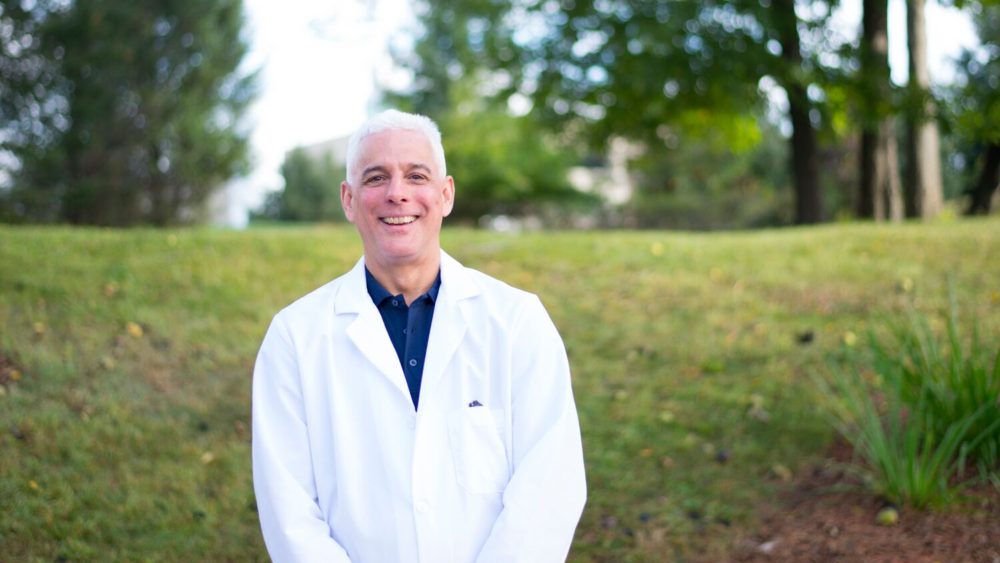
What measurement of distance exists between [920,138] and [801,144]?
1.81m

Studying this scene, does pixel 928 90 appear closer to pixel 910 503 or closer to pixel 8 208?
pixel 910 503

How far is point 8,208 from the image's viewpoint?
16.9m

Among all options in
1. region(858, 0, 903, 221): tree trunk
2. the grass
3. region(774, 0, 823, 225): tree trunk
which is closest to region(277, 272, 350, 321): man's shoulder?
the grass

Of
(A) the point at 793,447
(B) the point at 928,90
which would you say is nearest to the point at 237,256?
(A) the point at 793,447

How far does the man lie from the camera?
94.9 inches

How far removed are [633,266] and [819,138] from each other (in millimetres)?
7973

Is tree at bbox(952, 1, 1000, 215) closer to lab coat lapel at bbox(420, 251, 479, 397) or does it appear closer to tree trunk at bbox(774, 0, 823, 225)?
tree trunk at bbox(774, 0, 823, 225)

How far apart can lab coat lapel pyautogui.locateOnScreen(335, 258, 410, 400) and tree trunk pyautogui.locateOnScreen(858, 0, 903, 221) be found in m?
11.7

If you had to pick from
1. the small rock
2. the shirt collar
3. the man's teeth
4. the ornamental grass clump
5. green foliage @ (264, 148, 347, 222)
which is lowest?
the small rock

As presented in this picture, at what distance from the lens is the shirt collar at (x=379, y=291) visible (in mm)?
2646

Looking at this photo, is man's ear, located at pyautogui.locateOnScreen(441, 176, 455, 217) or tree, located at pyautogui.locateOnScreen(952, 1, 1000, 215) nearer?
man's ear, located at pyautogui.locateOnScreen(441, 176, 455, 217)

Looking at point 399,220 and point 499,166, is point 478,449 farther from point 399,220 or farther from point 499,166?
point 499,166

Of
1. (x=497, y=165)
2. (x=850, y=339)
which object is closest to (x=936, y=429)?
(x=850, y=339)

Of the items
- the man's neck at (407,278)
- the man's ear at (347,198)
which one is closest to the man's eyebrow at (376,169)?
the man's ear at (347,198)
